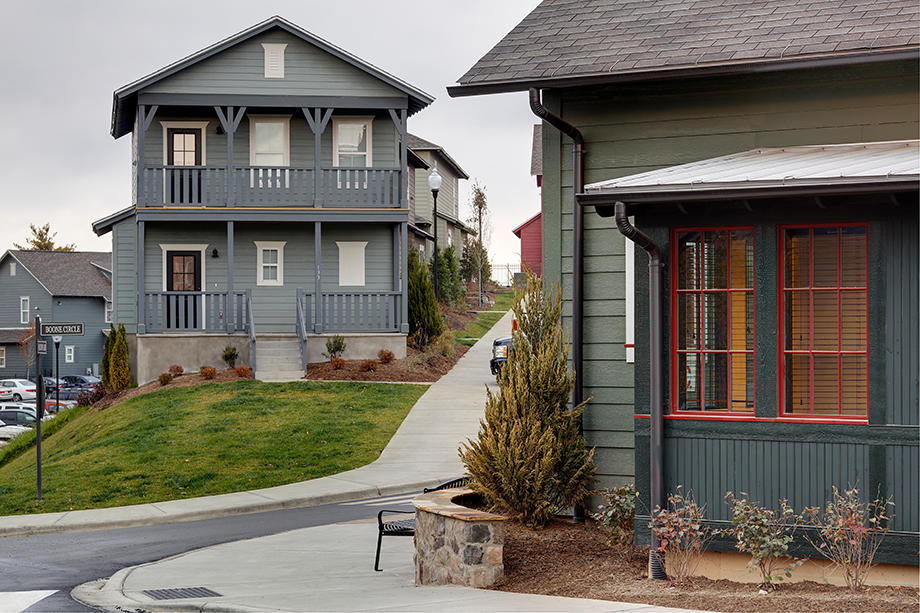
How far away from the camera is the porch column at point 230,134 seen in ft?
Answer: 94.1

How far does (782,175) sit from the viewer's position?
8.58 m

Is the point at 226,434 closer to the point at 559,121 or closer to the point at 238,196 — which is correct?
the point at 238,196

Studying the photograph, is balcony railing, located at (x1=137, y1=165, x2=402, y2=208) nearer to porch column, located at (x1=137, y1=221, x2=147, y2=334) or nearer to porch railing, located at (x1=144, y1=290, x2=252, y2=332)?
porch column, located at (x1=137, y1=221, x2=147, y2=334)

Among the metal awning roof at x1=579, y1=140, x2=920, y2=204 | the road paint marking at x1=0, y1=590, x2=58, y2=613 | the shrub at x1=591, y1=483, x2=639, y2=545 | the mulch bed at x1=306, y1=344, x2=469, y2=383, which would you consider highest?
the metal awning roof at x1=579, y1=140, x2=920, y2=204

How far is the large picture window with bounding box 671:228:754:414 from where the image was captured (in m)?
9.05

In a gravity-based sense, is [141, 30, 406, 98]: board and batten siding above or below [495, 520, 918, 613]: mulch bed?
above

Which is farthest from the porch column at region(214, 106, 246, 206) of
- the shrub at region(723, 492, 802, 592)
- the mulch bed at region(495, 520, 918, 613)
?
the shrub at region(723, 492, 802, 592)

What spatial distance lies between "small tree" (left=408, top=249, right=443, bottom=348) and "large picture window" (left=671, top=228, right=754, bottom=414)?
21723 millimetres

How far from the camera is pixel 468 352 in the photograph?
34906mm

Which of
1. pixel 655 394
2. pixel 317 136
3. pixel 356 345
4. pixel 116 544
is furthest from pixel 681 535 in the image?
pixel 317 136

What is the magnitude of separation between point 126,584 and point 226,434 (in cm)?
1068

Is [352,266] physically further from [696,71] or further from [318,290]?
[696,71]

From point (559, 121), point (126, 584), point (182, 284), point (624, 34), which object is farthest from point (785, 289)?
point (182, 284)

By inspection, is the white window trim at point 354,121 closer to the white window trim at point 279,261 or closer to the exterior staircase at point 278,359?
the white window trim at point 279,261
